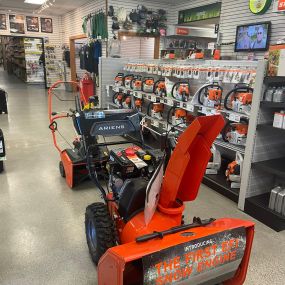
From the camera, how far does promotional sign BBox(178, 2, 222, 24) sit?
308 inches

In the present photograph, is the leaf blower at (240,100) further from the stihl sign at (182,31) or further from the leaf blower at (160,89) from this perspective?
the stihl sign at (182,31)

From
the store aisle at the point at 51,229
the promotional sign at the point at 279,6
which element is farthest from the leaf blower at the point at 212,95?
the promotional sign at the point at 279,6

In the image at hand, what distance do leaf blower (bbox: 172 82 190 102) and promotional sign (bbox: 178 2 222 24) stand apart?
486 cm

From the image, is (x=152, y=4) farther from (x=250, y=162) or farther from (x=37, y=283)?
(x=37, y=283)

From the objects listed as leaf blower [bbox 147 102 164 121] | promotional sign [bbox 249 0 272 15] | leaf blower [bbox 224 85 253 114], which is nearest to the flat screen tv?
promotional sign [bbox 249 0 272 15]

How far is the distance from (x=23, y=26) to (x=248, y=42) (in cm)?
1097

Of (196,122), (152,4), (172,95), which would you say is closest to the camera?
(196,122)

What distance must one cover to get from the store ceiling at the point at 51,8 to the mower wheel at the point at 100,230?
960cm

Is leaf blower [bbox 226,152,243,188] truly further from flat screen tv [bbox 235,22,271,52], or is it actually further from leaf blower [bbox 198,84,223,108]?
flat screen tv [bbox 235,22,271,52]

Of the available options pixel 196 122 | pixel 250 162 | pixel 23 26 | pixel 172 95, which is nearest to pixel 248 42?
pixel 172 95

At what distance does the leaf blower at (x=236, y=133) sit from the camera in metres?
3.14

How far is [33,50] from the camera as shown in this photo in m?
14.1

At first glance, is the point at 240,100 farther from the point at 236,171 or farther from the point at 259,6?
the point at 259,6

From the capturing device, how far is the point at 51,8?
452 inches
